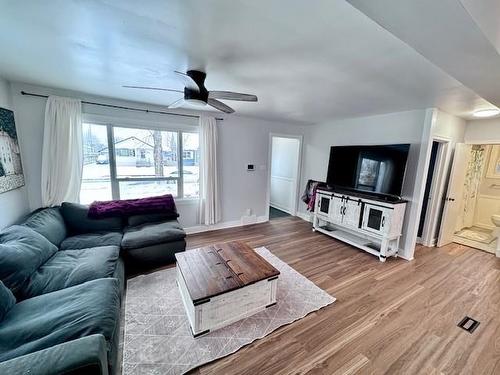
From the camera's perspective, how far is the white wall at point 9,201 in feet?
7.37

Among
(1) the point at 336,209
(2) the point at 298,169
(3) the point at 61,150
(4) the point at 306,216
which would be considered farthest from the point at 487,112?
(3) the point at 61,150

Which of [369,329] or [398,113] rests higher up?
[398,113]

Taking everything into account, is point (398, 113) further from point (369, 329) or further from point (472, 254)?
point (369, 329)

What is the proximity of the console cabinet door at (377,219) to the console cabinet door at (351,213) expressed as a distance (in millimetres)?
121

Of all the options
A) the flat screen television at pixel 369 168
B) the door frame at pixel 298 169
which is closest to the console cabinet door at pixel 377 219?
the flat screen television at pixel 369 168

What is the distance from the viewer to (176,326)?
183 cm

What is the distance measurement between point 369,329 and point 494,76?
228cm

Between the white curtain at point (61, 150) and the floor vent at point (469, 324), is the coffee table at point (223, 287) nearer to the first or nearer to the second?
the floor vent at point (469, 324)

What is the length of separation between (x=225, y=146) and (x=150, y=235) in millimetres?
2205

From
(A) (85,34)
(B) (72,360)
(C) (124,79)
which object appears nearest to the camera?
(B) (72,360)

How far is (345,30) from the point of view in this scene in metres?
1.25

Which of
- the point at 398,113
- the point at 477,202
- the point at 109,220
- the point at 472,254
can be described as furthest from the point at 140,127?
the point at 477,202

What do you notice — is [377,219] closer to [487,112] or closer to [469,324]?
[469,324]

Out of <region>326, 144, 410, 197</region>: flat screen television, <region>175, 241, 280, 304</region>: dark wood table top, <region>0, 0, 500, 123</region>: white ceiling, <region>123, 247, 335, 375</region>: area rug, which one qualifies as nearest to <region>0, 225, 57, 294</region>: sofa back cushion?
<region>123, 247, 335, 375</region>: area rug
